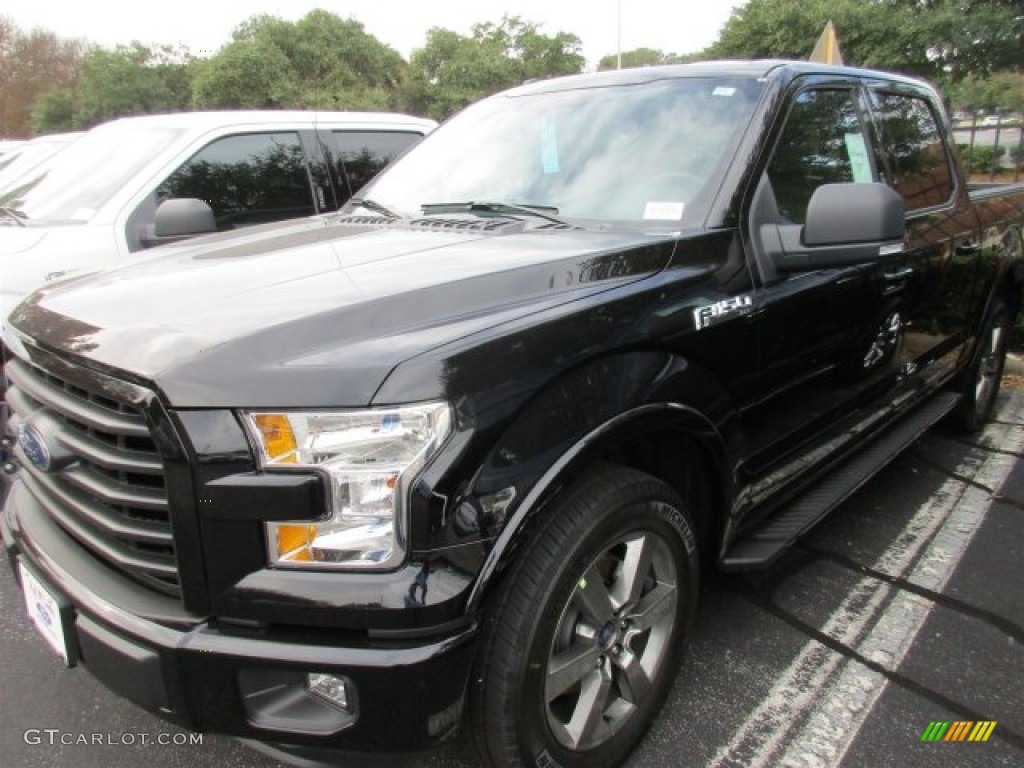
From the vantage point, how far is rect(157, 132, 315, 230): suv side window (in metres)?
4.90

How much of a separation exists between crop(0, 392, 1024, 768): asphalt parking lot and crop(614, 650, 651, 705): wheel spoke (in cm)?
21

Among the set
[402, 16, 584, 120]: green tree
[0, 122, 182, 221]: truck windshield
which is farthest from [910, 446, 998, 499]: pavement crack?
[402, 16, 584, 120]: green tree

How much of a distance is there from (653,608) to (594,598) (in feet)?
0.90

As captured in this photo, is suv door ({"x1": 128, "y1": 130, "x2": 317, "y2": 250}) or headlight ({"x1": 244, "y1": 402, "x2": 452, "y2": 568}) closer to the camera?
headlight ({"x1": 244, "y1": 402, "x2": 452, "y2": 568})

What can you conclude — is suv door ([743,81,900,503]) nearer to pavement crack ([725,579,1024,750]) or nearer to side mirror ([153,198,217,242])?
pavement crack ([725,579,1024,750])

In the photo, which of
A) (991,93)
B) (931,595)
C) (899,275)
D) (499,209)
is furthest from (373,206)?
(991,93)

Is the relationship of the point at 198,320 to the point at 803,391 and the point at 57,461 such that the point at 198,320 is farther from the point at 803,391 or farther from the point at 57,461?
the point at 803,391

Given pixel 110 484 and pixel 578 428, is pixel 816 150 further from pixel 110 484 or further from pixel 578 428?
pixel 110 484

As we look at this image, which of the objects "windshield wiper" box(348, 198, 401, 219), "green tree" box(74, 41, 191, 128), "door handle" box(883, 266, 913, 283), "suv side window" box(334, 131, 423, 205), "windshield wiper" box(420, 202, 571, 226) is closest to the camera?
"windshield wiper" box(420, 202, 571, 226)

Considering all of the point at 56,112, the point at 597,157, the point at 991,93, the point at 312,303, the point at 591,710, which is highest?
the point at 56,112

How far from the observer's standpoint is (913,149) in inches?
145

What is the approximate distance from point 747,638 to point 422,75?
35156 mm

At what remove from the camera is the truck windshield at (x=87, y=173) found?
4762 millimetres

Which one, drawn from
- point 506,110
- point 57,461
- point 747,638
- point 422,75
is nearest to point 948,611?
point 747,638
